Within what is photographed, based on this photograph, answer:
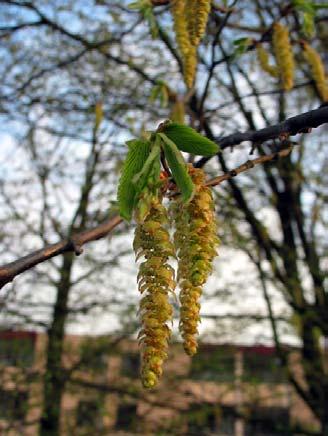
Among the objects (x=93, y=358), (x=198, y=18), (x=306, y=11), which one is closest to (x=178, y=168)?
(x=198, y=18)

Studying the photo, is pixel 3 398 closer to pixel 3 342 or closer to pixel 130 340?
pixel 3 342

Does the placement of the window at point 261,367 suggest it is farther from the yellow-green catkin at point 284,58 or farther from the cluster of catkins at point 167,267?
the cluster of catkins at point 167,267

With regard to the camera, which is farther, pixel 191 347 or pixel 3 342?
pixel 3 342

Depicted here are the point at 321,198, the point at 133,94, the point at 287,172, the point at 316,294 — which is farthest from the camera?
the point at 133,94

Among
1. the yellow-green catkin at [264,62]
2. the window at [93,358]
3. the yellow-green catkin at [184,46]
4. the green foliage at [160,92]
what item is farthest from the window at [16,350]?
the yellow-green catkin at [184,46]

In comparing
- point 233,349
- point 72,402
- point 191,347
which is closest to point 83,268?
point 72,402
